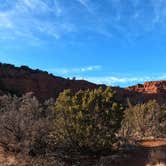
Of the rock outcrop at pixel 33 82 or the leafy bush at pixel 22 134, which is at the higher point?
the rock outcrop at pixel 33 82

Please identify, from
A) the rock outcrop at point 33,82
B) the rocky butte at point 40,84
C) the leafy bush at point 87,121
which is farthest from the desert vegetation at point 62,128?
the rock outcrop at point 33,82

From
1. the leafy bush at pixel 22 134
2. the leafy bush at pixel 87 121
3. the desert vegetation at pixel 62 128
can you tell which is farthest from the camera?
the leafy bush at pixel 87 121

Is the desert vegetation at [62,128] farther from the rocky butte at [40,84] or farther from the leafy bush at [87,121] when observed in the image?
the rocky butte at [40,84]

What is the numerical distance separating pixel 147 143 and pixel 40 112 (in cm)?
1238

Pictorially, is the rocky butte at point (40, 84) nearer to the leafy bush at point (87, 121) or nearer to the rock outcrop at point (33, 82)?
the rock outcrop at point (33, 82)

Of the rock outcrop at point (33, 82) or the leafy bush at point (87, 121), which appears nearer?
the leafy bush at point (87, 121)

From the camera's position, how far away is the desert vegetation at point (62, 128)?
67.3 ft

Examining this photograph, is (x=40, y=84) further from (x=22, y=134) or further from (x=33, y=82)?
(x=22, y=134)

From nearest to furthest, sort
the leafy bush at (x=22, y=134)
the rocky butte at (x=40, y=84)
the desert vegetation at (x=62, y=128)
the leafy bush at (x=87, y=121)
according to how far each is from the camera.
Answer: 1. the leafy bush at (x=22, y=134)
2. the desert vegetation at (x=62, y=128)
3. the leafy bush at (x=87, y=121)
4. the rocky butte at (x=40, y=84)

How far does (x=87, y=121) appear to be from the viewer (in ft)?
79.4

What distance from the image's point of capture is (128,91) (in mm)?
91812

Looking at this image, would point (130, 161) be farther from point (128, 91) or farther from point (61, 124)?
point (128, 91)

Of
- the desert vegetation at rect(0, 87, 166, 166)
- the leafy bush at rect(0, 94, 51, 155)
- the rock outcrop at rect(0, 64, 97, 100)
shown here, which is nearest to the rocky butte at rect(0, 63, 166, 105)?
the rock outcrop at rect(0, 64, 97, 100)

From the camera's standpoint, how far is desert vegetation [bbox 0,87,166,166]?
67.3ft
